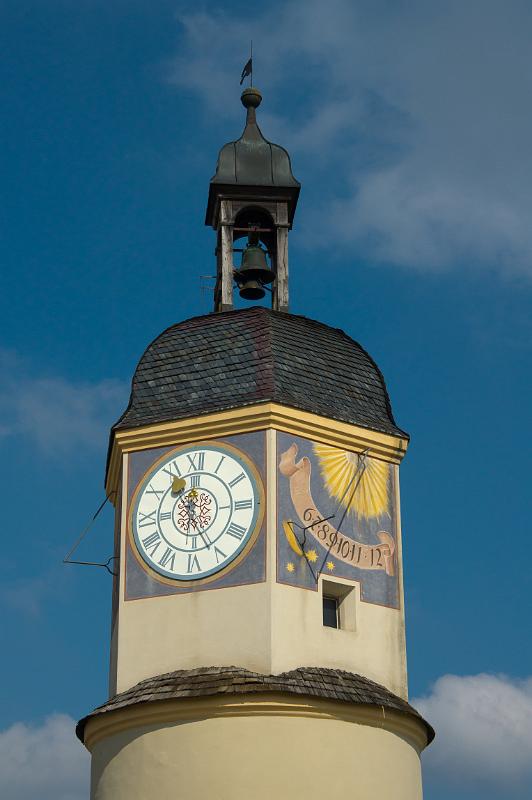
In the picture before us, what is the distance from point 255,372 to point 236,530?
7.88 feet

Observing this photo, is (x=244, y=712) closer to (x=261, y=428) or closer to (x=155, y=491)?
(x=155, y=491)

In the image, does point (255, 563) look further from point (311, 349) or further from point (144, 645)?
point (311, 349)

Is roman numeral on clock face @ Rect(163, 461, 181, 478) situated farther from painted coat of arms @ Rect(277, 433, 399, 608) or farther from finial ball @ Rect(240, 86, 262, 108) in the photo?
finial ball @ Rect(240, 86, 262, 108)

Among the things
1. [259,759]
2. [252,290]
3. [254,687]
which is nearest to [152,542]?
[254,687]

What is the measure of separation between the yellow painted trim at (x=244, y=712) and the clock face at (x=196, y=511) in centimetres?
195

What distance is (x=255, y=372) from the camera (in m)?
24.2

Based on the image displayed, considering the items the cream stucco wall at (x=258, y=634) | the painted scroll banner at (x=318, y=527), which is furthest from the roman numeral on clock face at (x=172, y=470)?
the painted scroll banner at (x=318, y=527)

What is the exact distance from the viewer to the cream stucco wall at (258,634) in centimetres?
2217

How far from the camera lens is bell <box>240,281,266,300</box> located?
27469 millimetres

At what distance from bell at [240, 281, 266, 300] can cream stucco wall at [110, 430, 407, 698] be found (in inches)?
181

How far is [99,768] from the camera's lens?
22281mm

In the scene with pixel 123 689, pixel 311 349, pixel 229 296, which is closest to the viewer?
pixel 123 689

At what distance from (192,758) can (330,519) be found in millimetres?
3818

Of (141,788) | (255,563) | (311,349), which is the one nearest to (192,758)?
(141,788)
